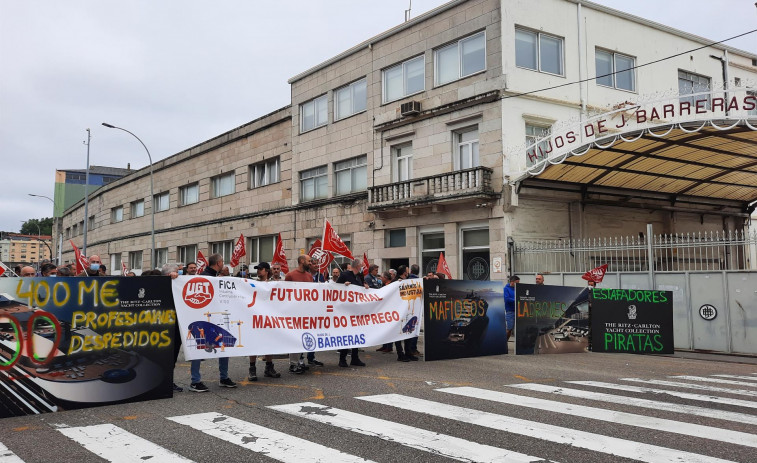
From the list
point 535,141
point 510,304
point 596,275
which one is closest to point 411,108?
point 535,141

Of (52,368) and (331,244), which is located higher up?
(331,244)

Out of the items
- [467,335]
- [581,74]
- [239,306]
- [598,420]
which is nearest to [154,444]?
[239,306]

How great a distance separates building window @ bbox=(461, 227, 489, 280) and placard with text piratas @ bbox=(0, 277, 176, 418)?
1278 centimetres

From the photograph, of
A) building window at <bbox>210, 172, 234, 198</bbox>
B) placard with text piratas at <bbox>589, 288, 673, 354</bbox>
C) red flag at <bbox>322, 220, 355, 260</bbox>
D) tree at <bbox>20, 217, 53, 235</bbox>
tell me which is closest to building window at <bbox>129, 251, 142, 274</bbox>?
building window at <bbox>210, 172, 234, 198</bbox>

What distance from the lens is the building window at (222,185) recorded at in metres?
32.6

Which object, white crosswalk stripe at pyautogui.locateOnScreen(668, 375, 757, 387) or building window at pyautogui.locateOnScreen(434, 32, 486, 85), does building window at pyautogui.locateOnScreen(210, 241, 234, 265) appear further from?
white crosswalk stripe at pyautogui.locateOnScreen(668, 375, 757, 387)

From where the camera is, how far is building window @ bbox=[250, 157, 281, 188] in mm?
29480

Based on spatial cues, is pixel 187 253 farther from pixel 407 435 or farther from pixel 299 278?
pixel 407 435

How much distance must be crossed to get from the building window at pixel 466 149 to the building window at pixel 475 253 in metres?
2.25

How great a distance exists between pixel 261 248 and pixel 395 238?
991 centimetres

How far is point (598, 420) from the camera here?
6.31 meters

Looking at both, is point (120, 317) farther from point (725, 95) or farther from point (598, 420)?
point (725, 95)

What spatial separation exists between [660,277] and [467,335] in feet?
19.4

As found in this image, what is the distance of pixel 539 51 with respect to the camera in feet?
64.6
